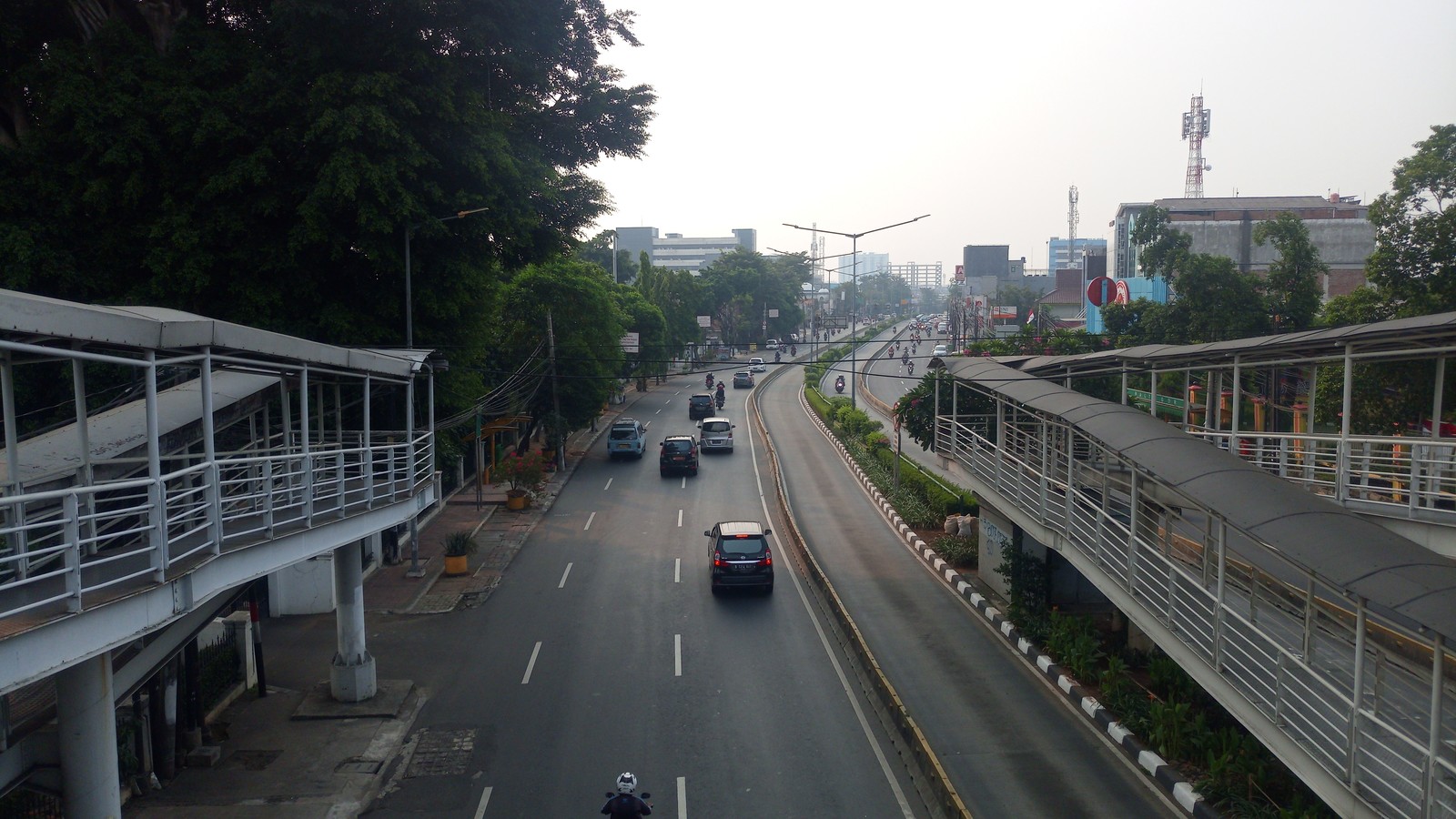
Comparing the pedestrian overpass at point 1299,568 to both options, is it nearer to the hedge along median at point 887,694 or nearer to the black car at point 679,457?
the hedge along median at point 887,694

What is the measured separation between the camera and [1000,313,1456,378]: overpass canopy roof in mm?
10852

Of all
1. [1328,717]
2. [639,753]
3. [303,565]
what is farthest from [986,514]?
[303,565]

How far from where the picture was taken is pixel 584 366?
38.1 m

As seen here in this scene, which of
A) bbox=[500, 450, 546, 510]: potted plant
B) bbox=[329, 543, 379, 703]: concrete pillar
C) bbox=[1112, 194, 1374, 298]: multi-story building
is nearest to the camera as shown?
bbox=[329, 543, 379, 703]: concrete pillar

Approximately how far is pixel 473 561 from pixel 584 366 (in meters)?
14.5

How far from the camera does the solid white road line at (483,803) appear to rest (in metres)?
11.5

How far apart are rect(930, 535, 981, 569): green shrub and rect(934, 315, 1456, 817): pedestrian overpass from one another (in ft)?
18.0

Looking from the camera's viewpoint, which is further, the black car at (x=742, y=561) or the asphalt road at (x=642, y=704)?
the black car at (x=742, y=561)

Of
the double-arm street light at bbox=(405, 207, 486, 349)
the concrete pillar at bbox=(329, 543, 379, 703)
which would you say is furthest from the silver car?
the concrete pillar at bbox=(329, 543, 379, 703)

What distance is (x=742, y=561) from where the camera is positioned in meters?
21.0

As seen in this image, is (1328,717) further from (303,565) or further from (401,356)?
(303,565)

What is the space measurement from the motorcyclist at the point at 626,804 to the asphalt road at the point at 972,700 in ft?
13.4

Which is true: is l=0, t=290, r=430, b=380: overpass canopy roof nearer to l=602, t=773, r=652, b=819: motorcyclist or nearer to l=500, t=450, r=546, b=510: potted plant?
l=602, t=773, r=652, b=819: motorcyclist

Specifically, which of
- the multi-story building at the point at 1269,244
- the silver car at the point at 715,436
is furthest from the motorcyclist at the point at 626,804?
the multi-story building at the point at 1269,244
